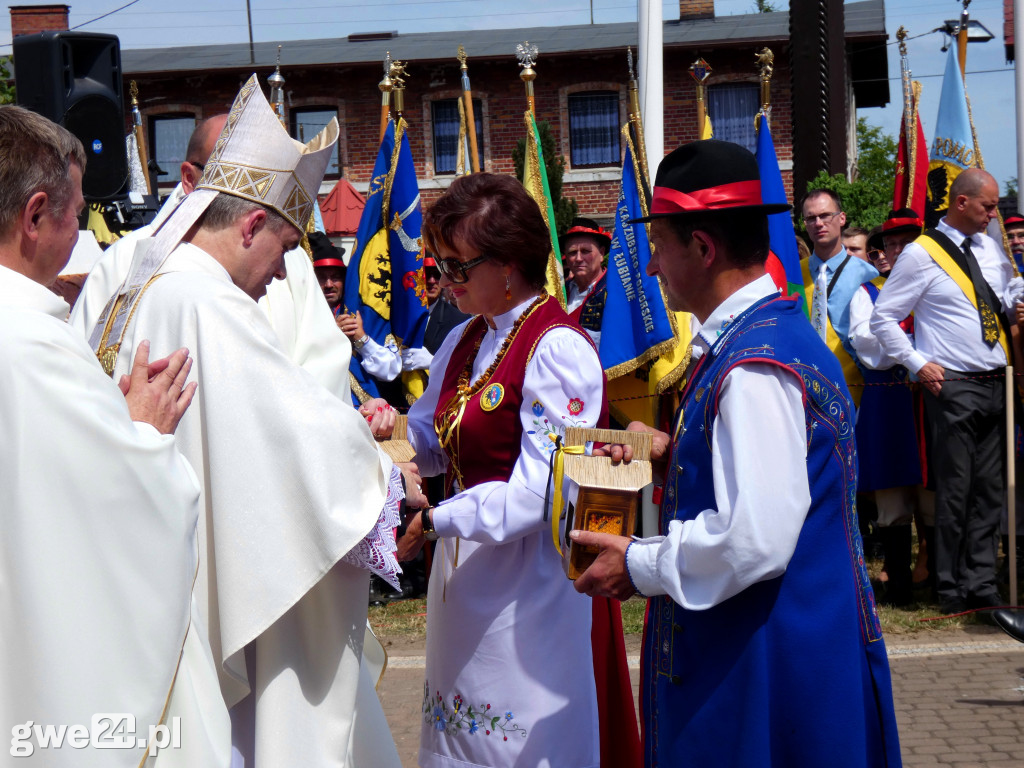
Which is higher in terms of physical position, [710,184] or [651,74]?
[651,74]

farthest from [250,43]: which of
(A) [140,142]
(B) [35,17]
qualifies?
(A) [140,142]

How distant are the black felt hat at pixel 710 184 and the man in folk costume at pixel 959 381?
469 centimetres

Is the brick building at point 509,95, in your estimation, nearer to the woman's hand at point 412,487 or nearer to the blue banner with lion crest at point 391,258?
the blue banner with lion crest at point 391,258

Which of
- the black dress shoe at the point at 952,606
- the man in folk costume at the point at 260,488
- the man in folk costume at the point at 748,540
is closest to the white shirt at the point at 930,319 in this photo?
the black dress shoe at the point at 952,606

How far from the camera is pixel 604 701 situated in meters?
3.35

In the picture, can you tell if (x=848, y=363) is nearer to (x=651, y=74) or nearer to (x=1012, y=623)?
(x=651, y=74)

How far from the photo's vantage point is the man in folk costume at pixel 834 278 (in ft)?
25.3

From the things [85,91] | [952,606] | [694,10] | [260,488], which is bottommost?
[952,606]

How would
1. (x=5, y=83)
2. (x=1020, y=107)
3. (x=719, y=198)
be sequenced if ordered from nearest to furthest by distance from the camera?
(x=719, y=198), (x=1020, y=107), (x=5, y=83)

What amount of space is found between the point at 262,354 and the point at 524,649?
1.09 metres

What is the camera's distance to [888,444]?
24.4ft

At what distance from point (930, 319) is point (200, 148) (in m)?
4.65

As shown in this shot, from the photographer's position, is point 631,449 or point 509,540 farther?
point 509,540

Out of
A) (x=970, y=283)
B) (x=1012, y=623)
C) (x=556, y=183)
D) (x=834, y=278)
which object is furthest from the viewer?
(x=556, y=183)
